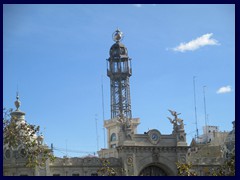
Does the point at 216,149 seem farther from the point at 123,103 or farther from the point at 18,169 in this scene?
the point at 18,169

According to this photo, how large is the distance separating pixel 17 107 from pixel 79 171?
11868 millimetres

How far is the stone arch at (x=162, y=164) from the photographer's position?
65.9 meters

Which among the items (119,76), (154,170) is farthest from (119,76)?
(154,170)

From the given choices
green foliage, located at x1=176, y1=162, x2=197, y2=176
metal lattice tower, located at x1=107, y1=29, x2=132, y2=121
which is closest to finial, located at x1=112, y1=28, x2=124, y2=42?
metal lattice tower, located at x1=107, y1=29, x2=132, y2=121

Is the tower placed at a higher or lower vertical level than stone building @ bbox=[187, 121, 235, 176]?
higher

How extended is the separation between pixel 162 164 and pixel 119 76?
28894 mm

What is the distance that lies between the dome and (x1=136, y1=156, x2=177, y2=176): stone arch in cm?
3054

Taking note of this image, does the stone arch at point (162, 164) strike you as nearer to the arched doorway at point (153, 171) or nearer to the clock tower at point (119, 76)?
the arched doorway at point (153, 171)

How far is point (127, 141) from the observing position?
66.0 meters

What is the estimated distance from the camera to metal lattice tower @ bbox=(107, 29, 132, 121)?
9319cm

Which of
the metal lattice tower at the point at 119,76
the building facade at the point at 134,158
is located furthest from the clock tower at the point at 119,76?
the building facade at the point at 134,158

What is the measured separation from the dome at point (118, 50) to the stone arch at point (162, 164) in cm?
3054

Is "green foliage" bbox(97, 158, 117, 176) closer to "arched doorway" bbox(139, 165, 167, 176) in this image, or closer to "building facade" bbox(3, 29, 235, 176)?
"building facade" bbox(3, 29, 235, 176)
